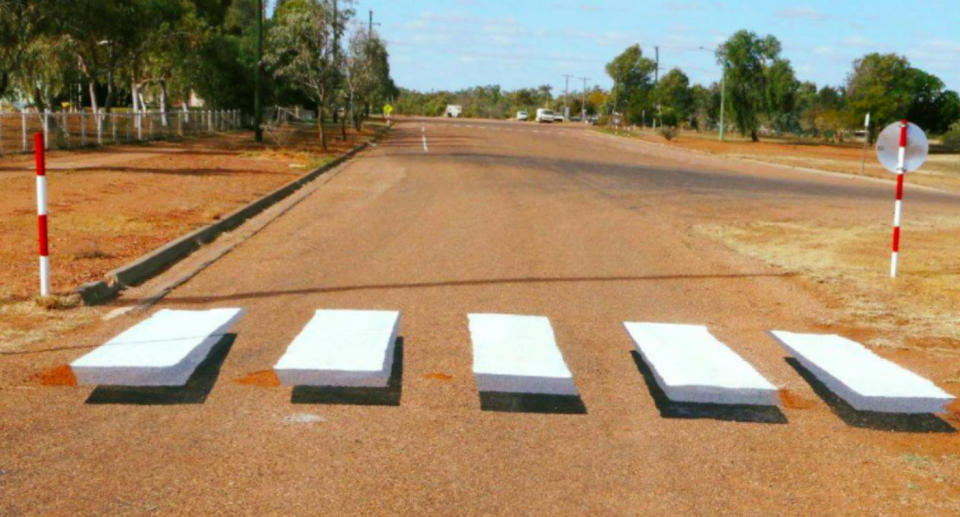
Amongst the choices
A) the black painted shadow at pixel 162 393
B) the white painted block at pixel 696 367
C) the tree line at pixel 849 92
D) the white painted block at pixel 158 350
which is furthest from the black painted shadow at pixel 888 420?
the tree line at pixel 849 92

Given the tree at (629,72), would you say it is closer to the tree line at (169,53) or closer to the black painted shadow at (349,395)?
the tree line at (169,53)

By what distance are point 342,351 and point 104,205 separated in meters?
11.1

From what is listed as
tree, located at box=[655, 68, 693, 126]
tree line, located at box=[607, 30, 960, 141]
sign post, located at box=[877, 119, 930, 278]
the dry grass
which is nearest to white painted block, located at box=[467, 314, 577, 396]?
the dry grass

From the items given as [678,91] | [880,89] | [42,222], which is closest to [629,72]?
[678,91]

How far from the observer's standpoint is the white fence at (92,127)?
30484 millimetres

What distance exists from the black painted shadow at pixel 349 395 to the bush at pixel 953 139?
8224 cm

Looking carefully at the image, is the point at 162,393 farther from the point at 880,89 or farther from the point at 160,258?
the point at 880,89

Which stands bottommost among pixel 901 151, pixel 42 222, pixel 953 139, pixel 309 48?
pixel 953 139

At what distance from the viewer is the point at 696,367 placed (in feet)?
22.6

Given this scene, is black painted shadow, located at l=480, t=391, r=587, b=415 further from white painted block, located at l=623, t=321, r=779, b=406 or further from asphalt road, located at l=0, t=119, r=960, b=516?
white painted block, located at l=623, t=321, r=779, b=406

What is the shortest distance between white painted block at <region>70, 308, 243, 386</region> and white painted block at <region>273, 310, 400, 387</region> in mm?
615

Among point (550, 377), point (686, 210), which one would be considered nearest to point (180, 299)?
point (550, 377)

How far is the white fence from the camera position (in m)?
30.5

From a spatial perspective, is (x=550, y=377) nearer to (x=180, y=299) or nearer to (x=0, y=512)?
(x=0, y=512)
